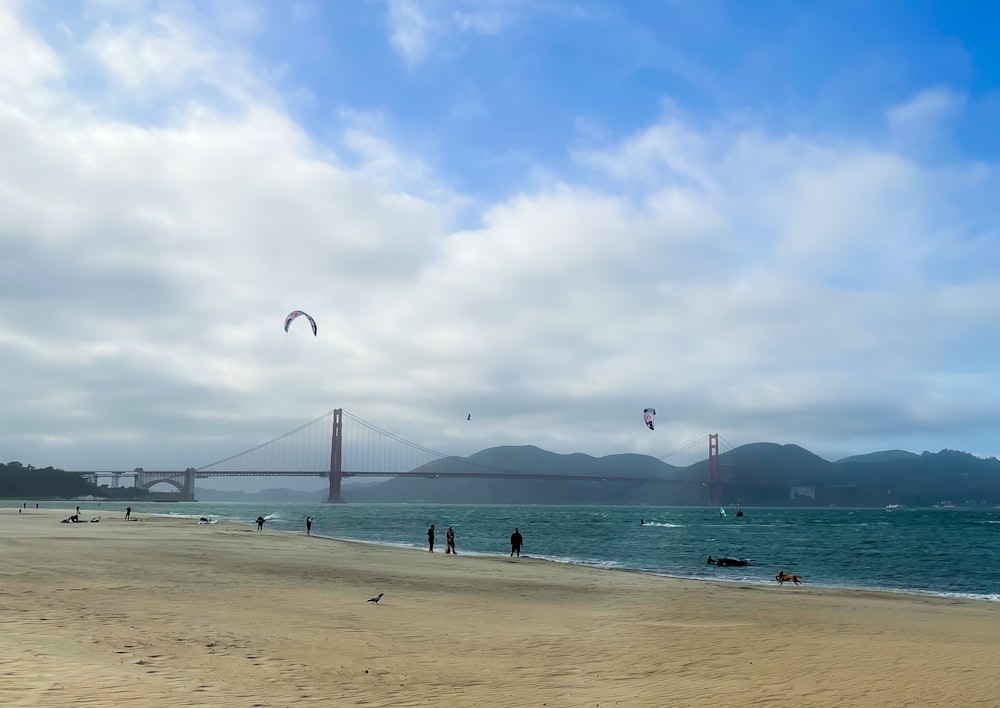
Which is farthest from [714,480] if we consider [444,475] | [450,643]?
[450,643]

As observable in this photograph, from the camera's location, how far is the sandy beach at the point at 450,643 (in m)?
8.30

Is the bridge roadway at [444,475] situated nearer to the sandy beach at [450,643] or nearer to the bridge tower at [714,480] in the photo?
the bridge tower at [714,480]

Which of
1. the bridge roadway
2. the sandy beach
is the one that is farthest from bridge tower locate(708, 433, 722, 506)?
the sandy beach

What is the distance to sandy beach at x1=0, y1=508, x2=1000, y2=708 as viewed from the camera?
27.2 ft

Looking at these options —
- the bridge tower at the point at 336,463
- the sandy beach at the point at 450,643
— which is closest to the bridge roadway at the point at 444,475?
the bridge tower at the point at 336,463

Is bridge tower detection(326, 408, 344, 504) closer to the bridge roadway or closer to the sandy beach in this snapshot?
the bridge roadway

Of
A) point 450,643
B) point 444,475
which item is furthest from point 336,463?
point 450,643

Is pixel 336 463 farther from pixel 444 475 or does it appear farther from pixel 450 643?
pixel 450 643

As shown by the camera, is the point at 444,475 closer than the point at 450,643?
No

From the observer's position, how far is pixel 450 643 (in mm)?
11484

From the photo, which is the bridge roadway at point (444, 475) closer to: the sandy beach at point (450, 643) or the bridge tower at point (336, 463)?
the bridge tower at point (336, 463)

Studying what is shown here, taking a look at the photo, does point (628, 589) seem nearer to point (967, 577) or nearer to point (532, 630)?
point (532, 630)

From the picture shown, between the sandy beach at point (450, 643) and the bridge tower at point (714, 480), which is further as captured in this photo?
the bridge tower at point (714, 480)

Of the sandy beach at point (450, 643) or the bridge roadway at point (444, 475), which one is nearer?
the sandy beach at point (450, 643)
